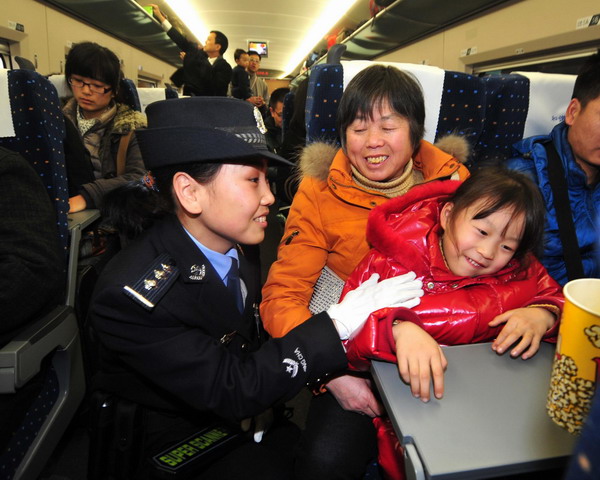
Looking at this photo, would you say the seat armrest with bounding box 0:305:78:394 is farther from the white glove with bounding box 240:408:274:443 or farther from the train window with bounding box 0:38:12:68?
the train window with bounding box 0:38:12:68

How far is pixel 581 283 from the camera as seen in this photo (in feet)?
2.05

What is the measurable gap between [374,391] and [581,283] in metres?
A: 0.79

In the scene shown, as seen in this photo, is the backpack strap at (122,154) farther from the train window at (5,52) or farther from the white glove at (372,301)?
the train window at (5,52)

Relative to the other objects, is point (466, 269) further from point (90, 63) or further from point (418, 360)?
point (90, 63)

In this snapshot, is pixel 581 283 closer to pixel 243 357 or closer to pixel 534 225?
pixel 534 225

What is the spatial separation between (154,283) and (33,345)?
2.04 ft

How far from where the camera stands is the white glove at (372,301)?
3.46 feet

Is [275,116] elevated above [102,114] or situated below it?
above

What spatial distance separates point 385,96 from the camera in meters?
1.46

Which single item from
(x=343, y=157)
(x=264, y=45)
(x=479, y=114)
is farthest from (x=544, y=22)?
(x=264, y=45)

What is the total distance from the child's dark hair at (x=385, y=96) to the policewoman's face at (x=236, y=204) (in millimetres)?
495

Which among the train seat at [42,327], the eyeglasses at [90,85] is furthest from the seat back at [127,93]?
the train seat at [42,327]

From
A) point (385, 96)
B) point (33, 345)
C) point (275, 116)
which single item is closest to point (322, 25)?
point (275, 116)

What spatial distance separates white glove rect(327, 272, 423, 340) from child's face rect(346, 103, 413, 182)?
538 mm
